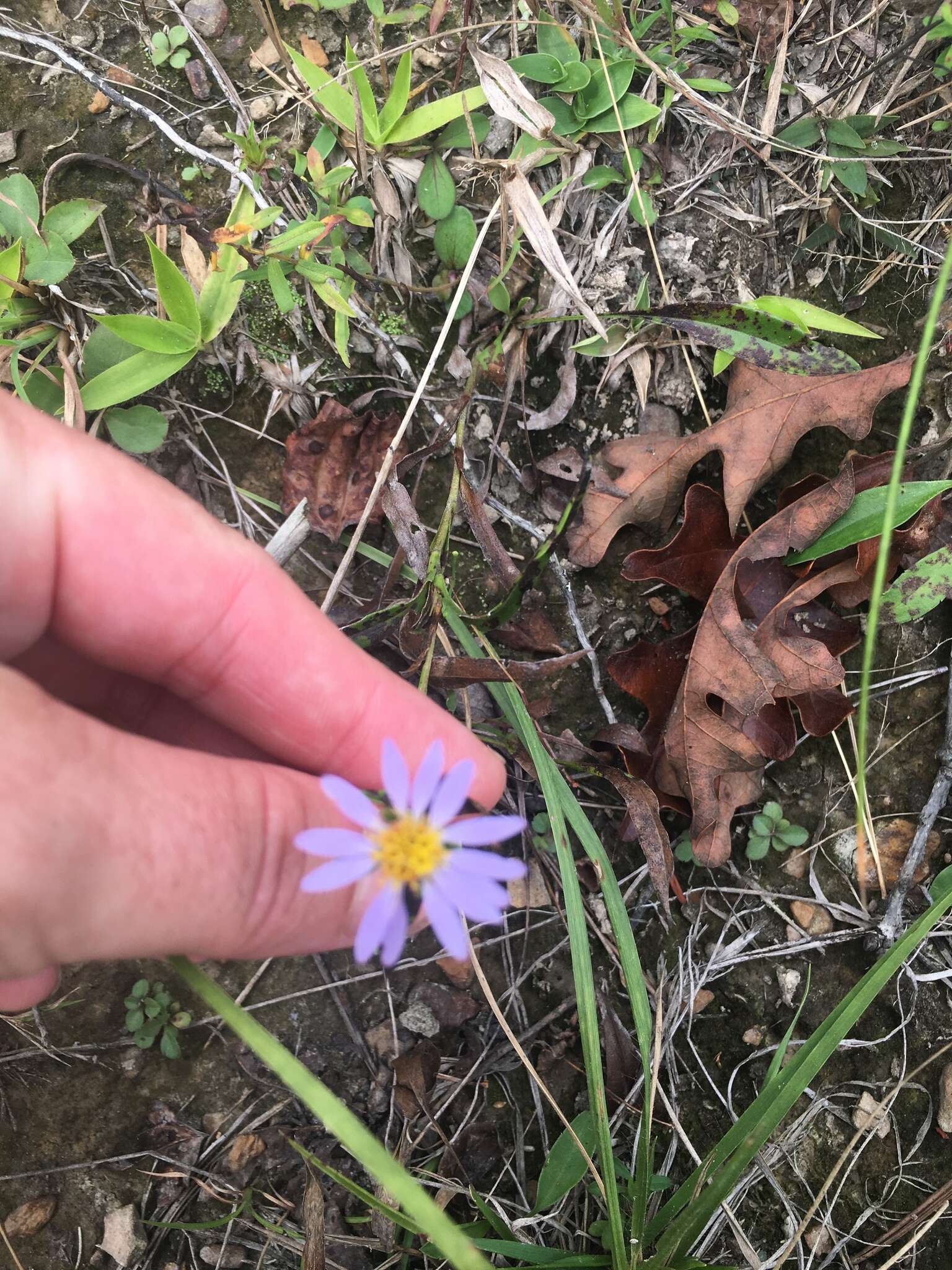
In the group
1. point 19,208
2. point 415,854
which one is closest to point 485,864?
point 415,854

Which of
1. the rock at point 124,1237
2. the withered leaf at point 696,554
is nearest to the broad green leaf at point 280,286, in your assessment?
the withered leaf at point 696,554

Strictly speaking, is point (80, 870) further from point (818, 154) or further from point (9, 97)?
point (818, 154)

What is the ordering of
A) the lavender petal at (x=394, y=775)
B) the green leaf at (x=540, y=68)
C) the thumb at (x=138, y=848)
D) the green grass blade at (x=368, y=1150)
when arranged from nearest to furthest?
1. the green grass blade at (x=368, y=1150)
2. the thumb at (x=138, y=848)
3. the lavender petal at (x=394, y=775)
4. the green leaf at (x=540, y=68)

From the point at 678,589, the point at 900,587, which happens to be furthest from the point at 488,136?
the point at 900,587

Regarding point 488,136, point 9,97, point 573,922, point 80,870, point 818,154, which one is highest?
point 9,97

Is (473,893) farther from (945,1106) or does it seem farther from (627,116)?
(627,116)

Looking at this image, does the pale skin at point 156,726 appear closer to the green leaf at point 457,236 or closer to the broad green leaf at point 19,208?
the broad green leaf at point 19,208
